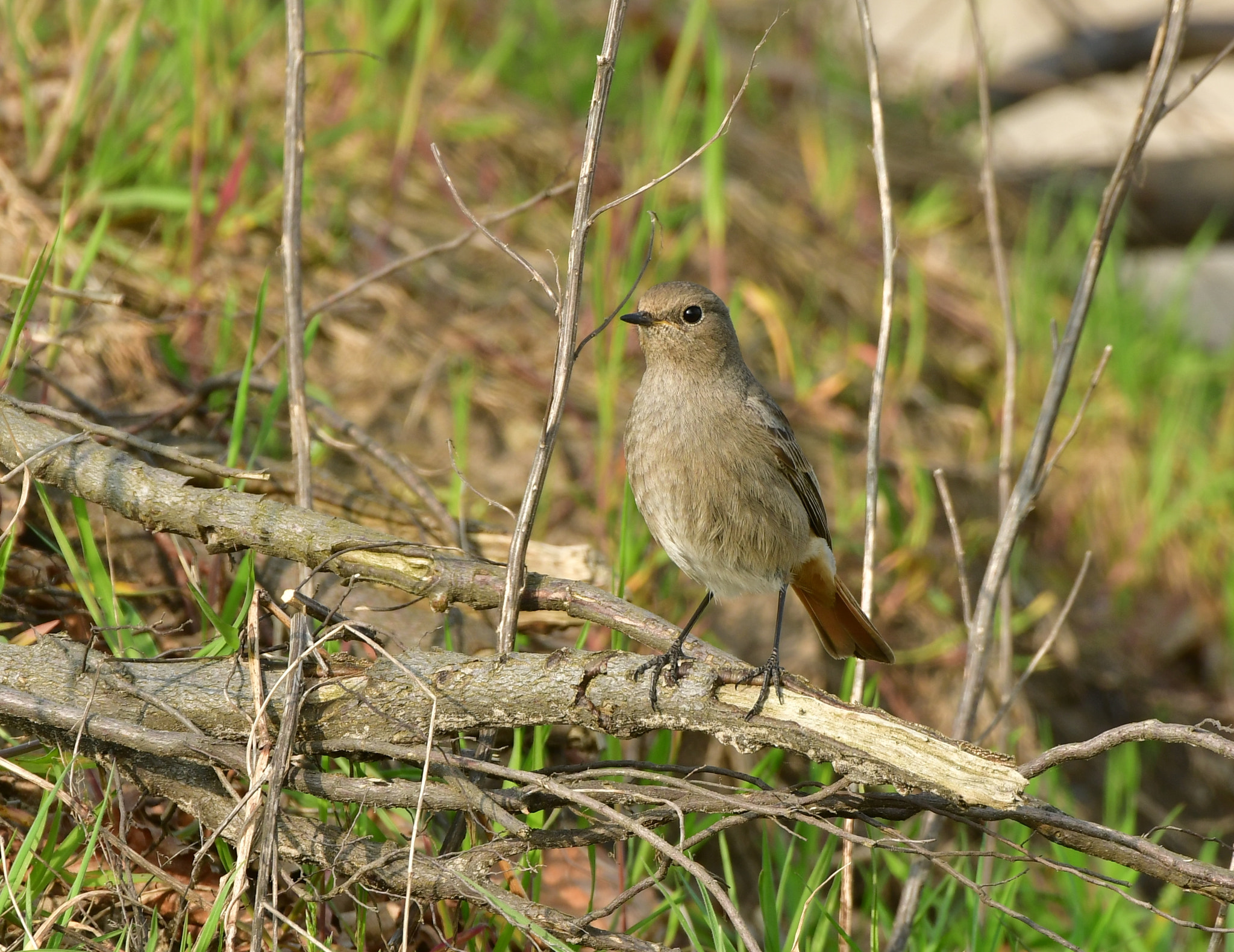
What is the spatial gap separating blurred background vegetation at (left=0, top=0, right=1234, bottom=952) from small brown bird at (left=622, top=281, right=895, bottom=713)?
0.62ft

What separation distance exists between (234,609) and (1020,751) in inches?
136

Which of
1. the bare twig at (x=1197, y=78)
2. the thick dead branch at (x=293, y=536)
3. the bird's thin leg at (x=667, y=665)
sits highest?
the bare twig at (x=1197, y=78)

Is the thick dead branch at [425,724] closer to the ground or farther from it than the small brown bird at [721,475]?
closer to the ground

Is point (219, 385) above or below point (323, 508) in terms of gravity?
above

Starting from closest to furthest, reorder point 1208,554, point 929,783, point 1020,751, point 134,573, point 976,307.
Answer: point 929,783 → point 134,573 → point 1020,751 → point 1208,554 → point 976,307

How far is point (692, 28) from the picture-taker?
565 centimetres

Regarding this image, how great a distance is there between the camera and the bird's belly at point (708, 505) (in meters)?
3.57

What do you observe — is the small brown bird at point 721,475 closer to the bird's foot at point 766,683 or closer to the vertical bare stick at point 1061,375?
the vertical bare stick at point 1061,375

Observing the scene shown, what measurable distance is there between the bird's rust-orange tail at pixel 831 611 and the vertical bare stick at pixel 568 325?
4.87 feet

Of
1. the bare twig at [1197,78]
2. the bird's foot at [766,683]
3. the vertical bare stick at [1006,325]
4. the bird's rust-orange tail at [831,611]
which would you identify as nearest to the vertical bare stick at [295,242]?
the bird's foot at [766,683]

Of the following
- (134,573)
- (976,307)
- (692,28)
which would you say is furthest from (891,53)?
(134,573)

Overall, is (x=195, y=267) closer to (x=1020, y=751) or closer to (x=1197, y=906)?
(x=1020, y=751)

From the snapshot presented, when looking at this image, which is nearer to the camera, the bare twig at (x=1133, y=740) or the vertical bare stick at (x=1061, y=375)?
the bare twig at (x=1133, y=740)

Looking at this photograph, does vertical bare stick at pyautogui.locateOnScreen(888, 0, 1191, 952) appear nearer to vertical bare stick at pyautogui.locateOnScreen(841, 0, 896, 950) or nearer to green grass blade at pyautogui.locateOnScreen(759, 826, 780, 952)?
vertical bare stick at pyautogui.locateOnScreen(841, 0, 896, 950)
